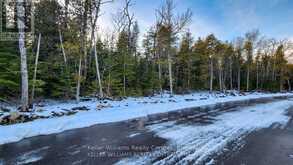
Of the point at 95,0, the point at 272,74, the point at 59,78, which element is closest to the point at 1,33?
the point at 59,78

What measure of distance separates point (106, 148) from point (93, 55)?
16328 millimetres

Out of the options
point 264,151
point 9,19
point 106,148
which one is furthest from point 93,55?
point 264,151

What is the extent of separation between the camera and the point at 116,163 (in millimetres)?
3664

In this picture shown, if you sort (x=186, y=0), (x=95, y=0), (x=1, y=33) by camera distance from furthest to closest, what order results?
(x=186, y=0)
(x=95, y=0)
(x=1, y=33)

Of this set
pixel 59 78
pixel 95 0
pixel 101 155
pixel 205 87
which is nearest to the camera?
pixel 101 155

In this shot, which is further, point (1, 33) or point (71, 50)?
point (71, 50)

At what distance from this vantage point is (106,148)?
4551 mm

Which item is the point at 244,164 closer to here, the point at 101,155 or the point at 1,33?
the point at 101,155

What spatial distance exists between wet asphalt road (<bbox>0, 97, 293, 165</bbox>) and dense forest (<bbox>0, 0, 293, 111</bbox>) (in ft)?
18.3

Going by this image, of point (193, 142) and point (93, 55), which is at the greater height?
point (93, 55)

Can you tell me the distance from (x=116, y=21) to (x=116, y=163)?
65.9ft

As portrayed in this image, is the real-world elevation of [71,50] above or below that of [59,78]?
above

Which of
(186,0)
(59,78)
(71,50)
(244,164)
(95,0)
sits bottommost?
(244,164)

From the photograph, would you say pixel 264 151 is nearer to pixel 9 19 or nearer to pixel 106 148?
pixel 106 148
